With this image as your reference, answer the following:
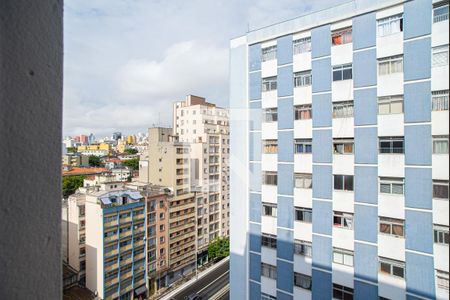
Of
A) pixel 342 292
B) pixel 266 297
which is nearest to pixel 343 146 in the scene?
pixel 342 292

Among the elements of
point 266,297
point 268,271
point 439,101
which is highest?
point 439,101

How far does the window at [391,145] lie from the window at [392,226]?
65 centimetres

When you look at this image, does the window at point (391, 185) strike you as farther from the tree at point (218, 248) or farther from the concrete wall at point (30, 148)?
the tree at point (218, 248)

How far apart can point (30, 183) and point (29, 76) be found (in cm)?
9

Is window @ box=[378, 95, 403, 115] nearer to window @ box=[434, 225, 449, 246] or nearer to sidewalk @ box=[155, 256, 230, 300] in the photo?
window @ box=[434, 225, 449, 246]

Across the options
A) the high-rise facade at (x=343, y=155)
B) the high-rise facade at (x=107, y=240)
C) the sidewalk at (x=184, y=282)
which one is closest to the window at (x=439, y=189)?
the high-rise facade at (x=343, y=155)

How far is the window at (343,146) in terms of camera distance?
2.70 meters

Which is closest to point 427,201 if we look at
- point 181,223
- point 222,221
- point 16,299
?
point 16,299

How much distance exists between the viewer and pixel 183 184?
8.12 metres

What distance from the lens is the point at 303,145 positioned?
2973 mm

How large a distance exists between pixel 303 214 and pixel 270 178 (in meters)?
0.56

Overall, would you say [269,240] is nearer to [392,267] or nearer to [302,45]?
[392,267]

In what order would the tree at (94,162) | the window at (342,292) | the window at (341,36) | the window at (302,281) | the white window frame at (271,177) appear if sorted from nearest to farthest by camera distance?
1. the window at (342,292)
2. the window at (341,36)
3. the window at (302,281)
4. the white window frame at (271,177)
5. the tree at (94,162)

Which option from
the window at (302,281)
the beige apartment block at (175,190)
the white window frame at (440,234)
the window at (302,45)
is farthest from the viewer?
the beige apartment block at (175,190)
